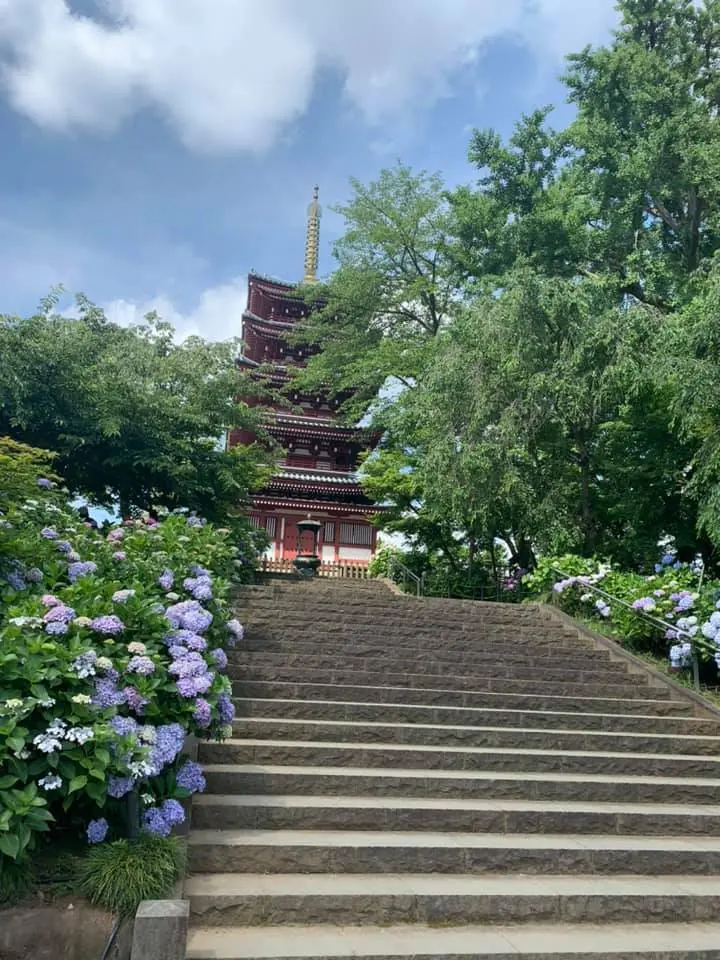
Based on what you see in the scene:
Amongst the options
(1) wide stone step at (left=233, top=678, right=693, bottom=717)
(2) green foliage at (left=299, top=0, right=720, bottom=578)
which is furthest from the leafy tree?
(1) wide stone step at (left=233, top=678, right=693, bottom=717)

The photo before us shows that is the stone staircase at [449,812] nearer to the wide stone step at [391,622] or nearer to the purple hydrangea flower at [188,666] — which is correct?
the wide stone step at [391,622]

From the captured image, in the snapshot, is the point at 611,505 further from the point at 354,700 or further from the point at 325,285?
the point at 325,285

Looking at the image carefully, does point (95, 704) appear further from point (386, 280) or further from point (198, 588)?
point (386, 280)

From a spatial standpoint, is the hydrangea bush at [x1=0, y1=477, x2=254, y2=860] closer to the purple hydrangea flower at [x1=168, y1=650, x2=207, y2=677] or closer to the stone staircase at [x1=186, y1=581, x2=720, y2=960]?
the purple hydrangea flower at [x1=168, y1=650, x2=207, y2=677]

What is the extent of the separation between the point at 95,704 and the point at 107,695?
7 centimetres

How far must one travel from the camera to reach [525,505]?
12.8 metres

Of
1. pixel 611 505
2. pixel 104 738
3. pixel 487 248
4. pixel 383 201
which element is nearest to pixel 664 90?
pixel 487 248

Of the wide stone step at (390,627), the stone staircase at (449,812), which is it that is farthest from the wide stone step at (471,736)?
the wide stone step at (390,627)

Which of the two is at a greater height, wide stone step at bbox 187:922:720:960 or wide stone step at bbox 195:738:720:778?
wide stone step at bbox 195:738:720:778

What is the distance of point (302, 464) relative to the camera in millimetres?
26328

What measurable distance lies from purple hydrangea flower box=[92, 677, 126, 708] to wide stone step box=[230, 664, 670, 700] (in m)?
2.87

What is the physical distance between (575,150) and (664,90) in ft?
9.02

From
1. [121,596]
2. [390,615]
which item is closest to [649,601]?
[390,615]

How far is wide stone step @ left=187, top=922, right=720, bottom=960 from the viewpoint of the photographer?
3.22 m
